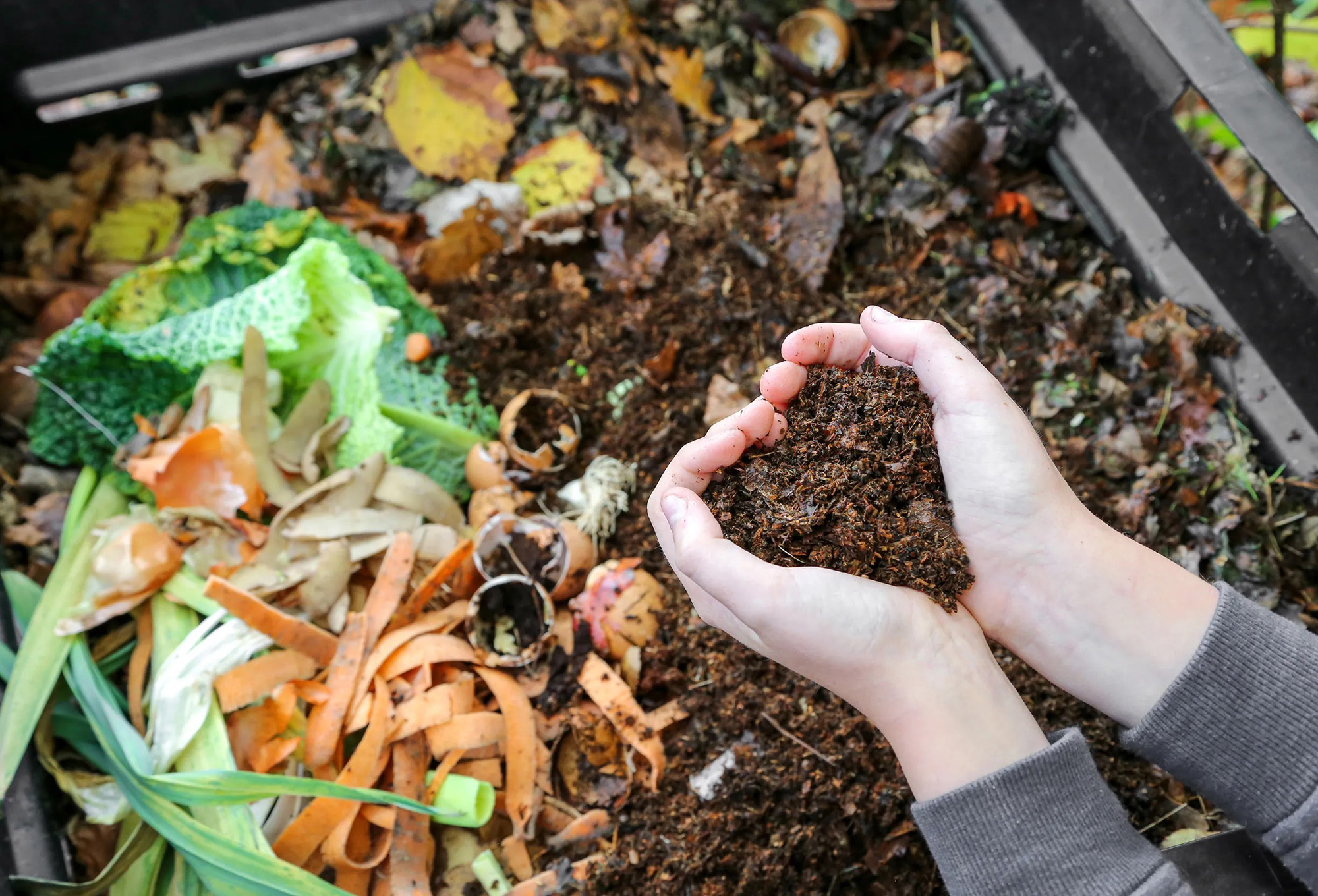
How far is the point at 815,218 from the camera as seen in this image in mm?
2623

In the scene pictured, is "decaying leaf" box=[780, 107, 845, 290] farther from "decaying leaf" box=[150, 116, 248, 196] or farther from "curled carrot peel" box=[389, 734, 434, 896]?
"decaying leaf" box=[150, 116, 248, 196]

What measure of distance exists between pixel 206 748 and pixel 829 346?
1674mm

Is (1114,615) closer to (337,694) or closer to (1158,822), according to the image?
(1158,822)

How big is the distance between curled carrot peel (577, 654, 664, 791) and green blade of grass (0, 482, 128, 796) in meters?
1.22

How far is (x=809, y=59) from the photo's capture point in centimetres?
298

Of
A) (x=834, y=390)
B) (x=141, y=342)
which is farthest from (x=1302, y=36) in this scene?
(x=141, y=342)

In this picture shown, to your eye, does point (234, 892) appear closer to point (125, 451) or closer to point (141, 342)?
point (125, 451)

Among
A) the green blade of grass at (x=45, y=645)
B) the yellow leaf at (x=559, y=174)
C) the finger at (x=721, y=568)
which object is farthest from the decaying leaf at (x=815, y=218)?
the green blade of grass at (x=45, y=645)

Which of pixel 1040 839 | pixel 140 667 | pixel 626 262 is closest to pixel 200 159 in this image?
pixel 626 262

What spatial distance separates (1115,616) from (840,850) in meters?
0.75

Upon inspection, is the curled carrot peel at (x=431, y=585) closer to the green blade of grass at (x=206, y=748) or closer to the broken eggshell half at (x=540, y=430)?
the broken eggshell half at (x=540, y=430)

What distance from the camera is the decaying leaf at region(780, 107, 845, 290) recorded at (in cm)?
255

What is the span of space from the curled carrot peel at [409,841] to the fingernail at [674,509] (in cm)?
98

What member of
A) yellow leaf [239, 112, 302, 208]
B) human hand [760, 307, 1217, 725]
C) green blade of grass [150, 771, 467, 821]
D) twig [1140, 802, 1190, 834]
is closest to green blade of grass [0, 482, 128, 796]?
green blade of grass [150, 771, 467, 821]
